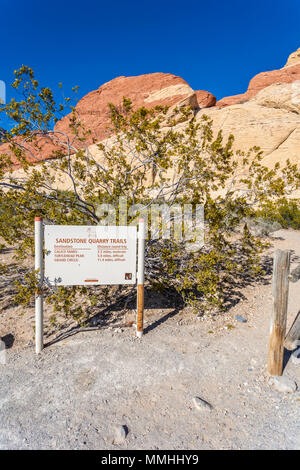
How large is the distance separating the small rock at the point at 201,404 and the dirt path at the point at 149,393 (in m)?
0.05

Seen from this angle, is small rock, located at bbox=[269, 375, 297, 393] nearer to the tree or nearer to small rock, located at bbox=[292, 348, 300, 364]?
small rock, located at bbox=[292, 348, 300, 364]

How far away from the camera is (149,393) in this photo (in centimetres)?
268

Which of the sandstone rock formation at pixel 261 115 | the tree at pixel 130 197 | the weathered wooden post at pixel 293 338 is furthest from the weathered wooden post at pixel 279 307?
the sandstone rock formation at pixel 261 115

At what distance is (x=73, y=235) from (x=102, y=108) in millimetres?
36433

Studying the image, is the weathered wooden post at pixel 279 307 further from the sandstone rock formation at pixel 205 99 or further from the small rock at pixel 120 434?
the sandstone rock formation at pixel 205 99

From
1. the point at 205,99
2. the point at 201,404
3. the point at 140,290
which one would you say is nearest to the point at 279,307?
the point at 201,404

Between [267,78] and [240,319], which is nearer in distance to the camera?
[240,319]

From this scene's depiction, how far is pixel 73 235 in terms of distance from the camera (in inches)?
140

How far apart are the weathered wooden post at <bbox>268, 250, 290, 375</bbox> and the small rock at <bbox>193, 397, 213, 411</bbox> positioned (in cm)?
92

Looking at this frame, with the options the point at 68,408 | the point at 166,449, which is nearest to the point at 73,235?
the point at 68,408
